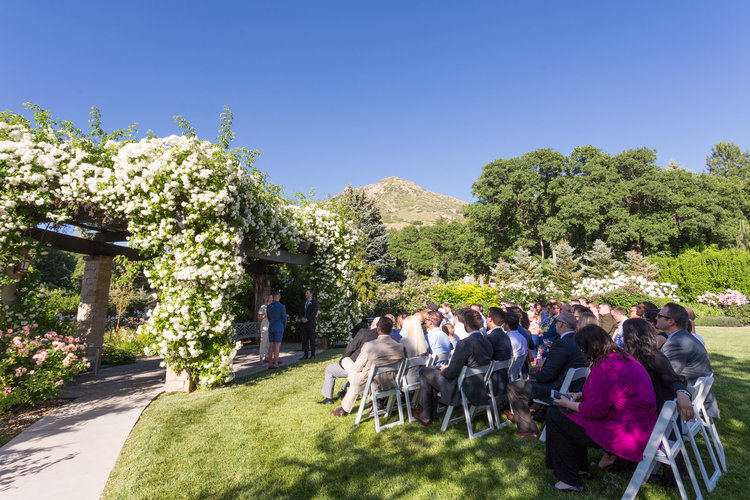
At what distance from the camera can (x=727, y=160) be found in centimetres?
4625

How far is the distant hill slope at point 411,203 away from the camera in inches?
5187

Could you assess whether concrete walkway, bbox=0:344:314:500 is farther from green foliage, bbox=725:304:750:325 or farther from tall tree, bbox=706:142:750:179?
tall tree, bbox=706:142:750:179

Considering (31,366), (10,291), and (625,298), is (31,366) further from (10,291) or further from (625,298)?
(625,298)

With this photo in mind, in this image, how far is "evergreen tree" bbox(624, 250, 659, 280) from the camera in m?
24.0

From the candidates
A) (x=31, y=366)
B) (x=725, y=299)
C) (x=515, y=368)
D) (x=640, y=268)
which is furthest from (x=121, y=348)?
(x=640, y=268)

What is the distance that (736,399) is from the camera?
18.8 ft

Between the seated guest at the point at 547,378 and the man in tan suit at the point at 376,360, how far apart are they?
1.48 meters

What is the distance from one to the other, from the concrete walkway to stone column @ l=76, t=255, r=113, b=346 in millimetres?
1708

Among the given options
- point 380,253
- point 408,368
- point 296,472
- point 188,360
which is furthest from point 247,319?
point 380,253

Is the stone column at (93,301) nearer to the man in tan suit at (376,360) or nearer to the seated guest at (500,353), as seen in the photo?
the man in tan suit at (376,360)

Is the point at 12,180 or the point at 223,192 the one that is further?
the point at 223,192

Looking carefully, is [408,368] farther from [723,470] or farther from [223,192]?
[223,192]

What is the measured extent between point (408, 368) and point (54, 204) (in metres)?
6.11

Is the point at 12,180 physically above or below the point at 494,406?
above
